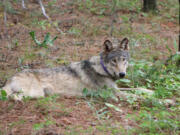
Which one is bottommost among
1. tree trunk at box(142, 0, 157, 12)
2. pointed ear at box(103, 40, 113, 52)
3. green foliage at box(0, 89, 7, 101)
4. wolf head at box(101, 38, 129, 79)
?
green foliage at box(0, 89, 7, 101)

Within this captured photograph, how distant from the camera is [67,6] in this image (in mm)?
11516

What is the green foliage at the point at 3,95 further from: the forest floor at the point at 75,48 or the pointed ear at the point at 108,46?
the pointed ear at the point at 108,46

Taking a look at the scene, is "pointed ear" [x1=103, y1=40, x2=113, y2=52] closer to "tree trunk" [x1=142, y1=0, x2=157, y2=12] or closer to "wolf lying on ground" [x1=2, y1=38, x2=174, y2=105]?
"wolf lying on ground" [x1=2, y1=38, x2=174, y2=105]

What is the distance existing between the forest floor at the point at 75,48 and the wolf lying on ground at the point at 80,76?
13.7 inches

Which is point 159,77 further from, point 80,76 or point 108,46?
point 80,76

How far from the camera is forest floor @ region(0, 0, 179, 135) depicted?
11.2 ft

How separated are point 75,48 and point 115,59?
3407 millimetres

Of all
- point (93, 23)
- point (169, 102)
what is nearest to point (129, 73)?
point (169, 102)

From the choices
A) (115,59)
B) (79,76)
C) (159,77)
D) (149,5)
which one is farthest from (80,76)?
(149,5)

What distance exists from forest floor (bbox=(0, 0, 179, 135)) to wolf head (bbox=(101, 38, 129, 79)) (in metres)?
0.68

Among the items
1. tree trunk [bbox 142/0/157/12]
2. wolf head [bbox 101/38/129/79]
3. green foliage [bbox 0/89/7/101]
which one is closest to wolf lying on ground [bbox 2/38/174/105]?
wolf head [bbox 101/38/129/79]

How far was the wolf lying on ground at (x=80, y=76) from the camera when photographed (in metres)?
4.77

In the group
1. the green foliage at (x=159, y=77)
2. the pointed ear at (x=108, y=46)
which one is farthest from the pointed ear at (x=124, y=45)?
the green foliage at (x=159, y=77)

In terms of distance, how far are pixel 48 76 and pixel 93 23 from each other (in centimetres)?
618
